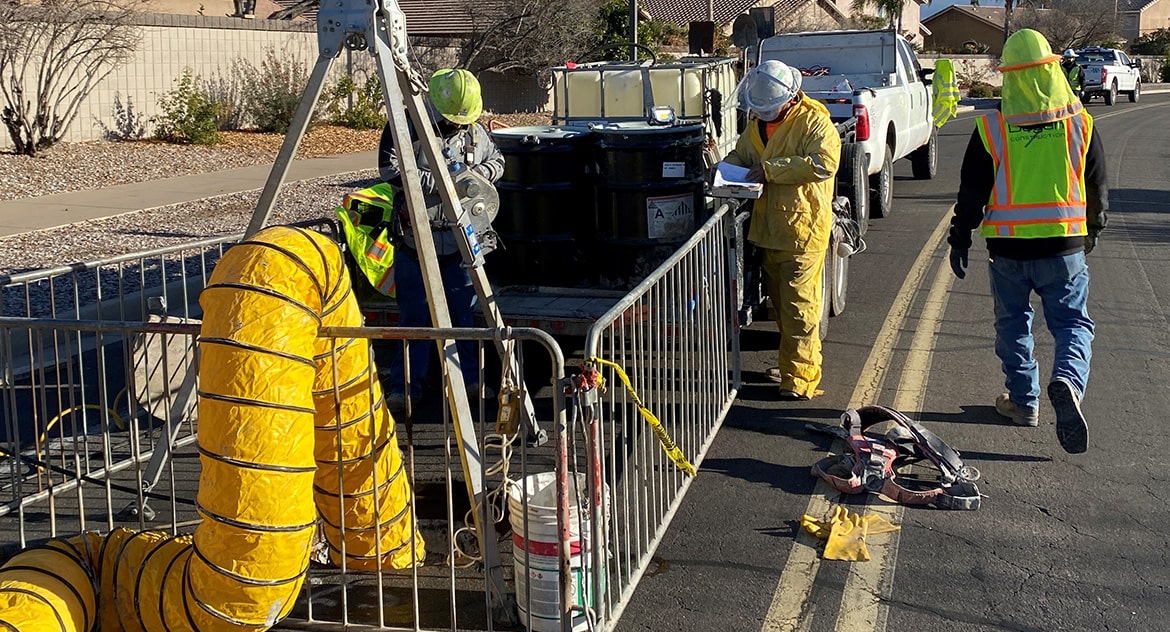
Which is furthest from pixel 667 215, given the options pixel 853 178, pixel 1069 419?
pixel 853 178

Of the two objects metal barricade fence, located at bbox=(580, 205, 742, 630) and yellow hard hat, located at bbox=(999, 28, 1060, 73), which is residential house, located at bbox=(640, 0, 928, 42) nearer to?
yellow hard hat, located at bbox=(999, 28, 1060, 73)

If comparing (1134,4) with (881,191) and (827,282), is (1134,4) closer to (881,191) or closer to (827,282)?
(881,191)

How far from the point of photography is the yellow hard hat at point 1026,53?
6008 mm

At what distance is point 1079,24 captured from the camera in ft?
245

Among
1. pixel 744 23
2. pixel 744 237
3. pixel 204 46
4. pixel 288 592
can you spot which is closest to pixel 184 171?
pixel 204 46

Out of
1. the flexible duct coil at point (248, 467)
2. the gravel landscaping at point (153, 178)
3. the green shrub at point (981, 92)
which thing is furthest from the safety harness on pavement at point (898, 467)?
the green shrub at point (981, 92)

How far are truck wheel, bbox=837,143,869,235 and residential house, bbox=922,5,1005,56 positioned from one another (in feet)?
266

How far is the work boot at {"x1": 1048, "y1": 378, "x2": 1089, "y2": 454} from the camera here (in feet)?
18.7

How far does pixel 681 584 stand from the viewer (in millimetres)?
4543

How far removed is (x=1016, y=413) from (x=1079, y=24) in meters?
76.9

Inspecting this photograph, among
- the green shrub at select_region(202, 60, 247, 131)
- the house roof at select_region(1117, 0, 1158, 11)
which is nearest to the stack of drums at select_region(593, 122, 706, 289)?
the green shrub at select_region(202, 60, 247, 131)

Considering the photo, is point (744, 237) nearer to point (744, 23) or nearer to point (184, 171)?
point (744, 23)

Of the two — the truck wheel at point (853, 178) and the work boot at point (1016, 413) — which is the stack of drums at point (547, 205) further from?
the truck wheel at point (853, 178)

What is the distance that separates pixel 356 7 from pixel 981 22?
301 feet
